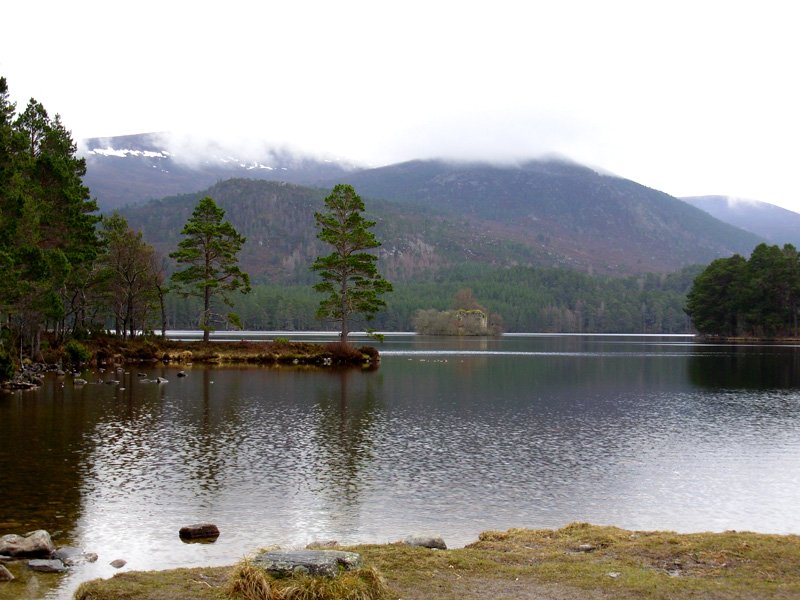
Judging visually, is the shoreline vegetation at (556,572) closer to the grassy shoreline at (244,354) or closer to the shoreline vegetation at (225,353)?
the shoreline vegetation at (225,353)

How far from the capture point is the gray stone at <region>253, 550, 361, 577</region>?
12.7 metres

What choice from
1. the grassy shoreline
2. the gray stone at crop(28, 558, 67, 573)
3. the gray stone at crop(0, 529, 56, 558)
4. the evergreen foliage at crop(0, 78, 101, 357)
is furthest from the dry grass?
the grassy shoreline

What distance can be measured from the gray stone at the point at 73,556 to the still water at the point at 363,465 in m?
0.47

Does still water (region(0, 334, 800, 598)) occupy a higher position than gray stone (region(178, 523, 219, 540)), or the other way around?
gray stone (region(178, 523, 219, 540))

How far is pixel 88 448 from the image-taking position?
31.2 metres

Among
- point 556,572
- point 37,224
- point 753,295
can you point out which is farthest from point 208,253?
point 753,295

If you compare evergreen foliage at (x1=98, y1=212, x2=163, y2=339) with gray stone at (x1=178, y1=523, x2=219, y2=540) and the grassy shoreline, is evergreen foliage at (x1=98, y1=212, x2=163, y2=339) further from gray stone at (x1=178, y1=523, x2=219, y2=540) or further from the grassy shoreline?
gray stone at (x1=178, y1=523, x2=219, y2=540)

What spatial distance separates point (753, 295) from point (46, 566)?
561 ft

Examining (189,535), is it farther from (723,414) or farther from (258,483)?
(723,414)

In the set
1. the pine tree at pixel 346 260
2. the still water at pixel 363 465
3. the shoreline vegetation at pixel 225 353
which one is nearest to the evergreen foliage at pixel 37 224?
the shoreline vegetation at pixel 225 353

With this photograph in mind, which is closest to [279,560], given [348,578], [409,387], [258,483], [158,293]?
[348,578]

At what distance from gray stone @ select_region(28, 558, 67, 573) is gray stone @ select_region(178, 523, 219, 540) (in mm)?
3413

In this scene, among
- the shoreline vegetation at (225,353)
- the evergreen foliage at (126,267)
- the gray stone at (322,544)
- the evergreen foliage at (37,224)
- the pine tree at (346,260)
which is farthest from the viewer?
the evergreen foliage at (126,267)

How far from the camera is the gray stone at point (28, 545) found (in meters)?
16.9
